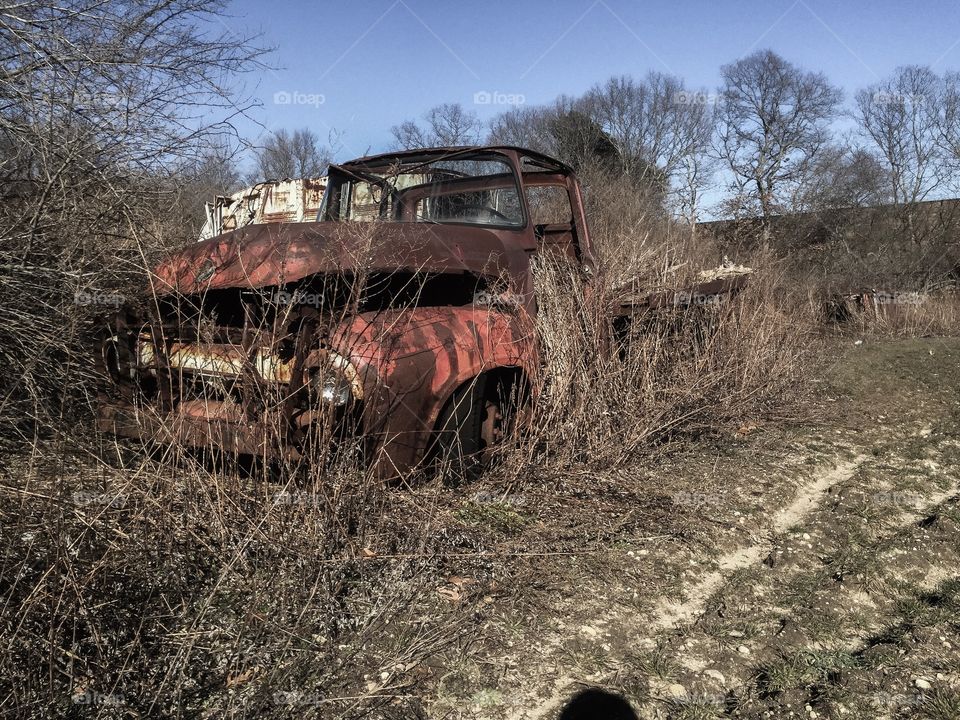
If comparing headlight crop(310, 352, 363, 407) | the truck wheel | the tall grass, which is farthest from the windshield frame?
headlight crop(310, 352, 363, 407)

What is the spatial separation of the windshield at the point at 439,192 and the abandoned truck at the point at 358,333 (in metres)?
0.01

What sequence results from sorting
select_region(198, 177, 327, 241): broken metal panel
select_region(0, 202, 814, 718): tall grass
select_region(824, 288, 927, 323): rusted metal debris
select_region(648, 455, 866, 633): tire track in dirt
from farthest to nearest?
select_region(824, 288, 927, 323): rusted metal debris
select_region(198, 177, 327, 241): broken metal panel
select_region(648, 455, 866, 633): tire track in dirt
select_region(0, 202, 814, 718): tall grass

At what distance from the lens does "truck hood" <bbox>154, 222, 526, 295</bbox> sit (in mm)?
3619

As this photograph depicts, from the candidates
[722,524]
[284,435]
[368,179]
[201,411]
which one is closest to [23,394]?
[201,411]

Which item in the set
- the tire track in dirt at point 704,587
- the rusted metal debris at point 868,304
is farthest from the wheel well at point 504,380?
the rusted metal debris at point 868,304

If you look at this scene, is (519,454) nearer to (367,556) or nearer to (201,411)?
(367,556)

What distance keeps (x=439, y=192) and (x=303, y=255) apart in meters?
1.71

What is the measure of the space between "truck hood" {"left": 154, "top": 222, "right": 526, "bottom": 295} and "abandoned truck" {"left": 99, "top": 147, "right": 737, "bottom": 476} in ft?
→ 0.04

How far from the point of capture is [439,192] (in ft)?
16.9

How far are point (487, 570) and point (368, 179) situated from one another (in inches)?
124

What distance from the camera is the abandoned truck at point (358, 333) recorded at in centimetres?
325

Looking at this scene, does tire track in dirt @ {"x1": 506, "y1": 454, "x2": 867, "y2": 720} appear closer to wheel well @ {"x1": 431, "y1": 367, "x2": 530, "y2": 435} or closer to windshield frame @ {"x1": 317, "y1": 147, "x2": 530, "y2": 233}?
wheel well @ {"x1": 431, "y1": 367, "x2": 530, "y2": 435}

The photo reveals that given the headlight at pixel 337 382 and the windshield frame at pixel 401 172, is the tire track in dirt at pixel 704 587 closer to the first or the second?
the headlight at pixel 337 382

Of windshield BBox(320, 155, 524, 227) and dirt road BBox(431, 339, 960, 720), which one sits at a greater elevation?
windshield BBox(320, 155, 524, 227)
